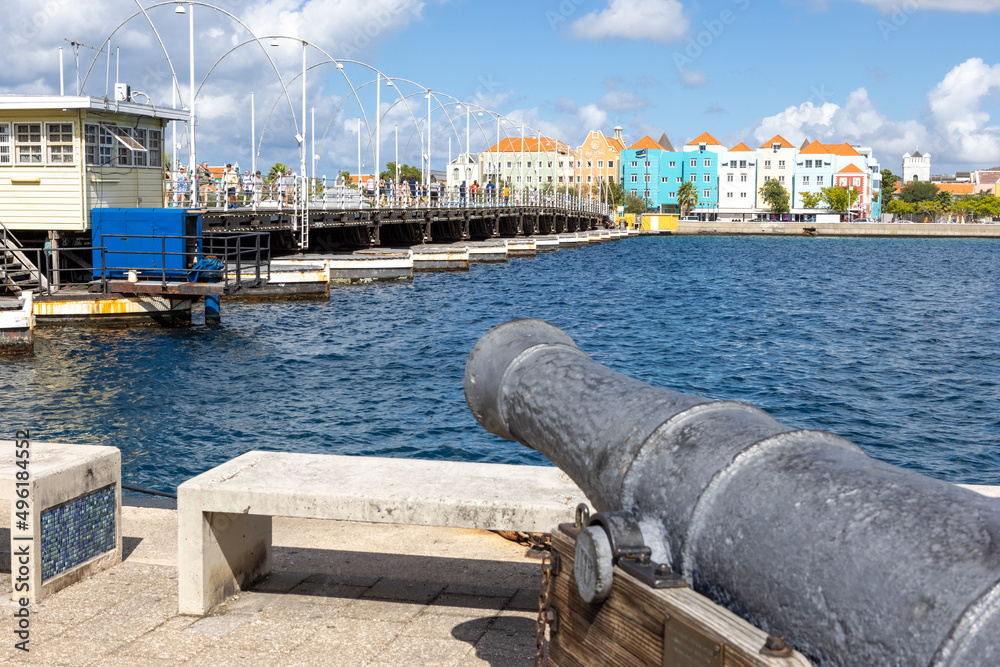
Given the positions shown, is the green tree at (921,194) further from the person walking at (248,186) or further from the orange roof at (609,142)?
the person walking at (248,186)

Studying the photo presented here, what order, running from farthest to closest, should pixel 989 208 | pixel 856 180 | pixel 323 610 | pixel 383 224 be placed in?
1. pixel 989 208
2. pixel 856 180
3. pixel 383 224
4. pixel 323 610

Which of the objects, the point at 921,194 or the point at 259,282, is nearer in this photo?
the point at 259,282

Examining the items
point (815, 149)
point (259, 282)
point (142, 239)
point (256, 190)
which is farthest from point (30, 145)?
point (815, 149)

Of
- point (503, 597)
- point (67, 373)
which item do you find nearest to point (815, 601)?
point (503, 597)

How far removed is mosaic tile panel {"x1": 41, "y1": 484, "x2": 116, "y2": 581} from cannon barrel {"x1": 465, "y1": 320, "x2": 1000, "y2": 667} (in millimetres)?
2825

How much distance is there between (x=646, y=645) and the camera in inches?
105

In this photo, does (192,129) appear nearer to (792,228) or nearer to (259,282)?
(259,282)

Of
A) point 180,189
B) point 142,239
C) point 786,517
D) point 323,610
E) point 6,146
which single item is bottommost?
point 323,610

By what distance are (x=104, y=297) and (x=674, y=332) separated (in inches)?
678

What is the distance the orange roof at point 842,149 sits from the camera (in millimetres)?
162125

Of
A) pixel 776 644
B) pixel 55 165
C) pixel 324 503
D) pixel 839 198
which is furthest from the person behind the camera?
pixel 839 198

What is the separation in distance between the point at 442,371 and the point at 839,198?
452 feet

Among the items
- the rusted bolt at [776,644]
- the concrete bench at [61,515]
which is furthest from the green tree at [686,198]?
the rusted bolt at [776,644]

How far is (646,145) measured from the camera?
525 feet
